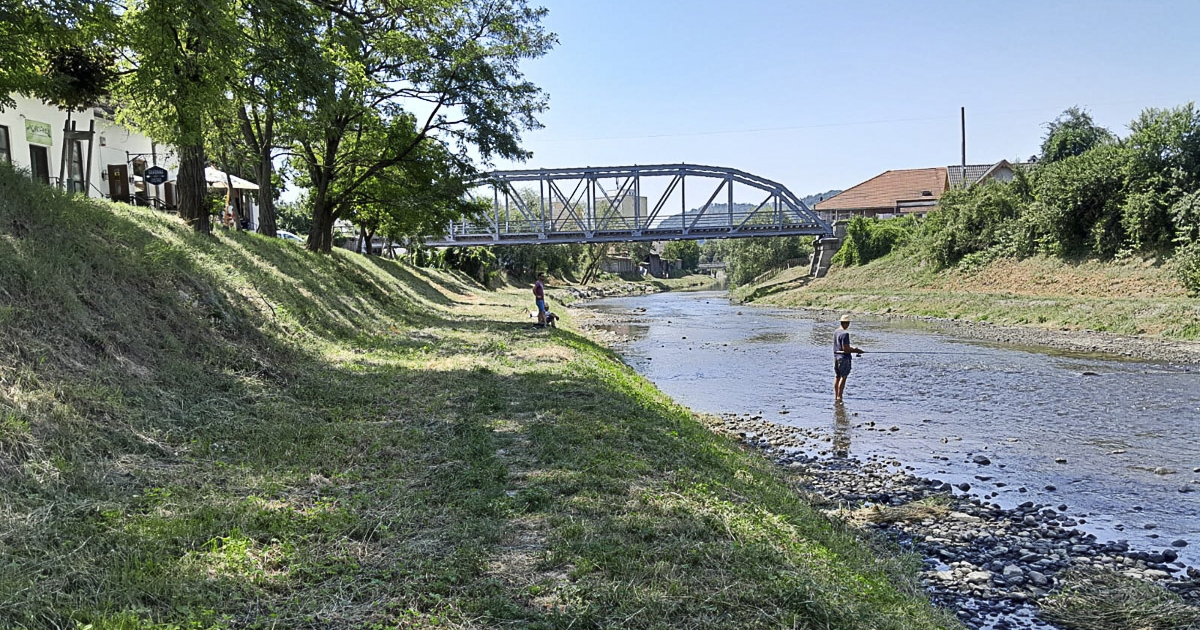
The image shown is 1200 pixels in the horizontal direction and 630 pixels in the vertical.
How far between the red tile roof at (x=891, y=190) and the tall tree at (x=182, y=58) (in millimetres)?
80039

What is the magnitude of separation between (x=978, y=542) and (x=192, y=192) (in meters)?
16.9

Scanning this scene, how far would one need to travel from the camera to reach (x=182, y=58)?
1289 centimetres

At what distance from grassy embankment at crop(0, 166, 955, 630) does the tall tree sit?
246 cm

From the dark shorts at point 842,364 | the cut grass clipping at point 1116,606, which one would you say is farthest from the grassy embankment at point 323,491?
the dark shorts at point 842,364

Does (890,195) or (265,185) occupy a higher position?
(890,195)

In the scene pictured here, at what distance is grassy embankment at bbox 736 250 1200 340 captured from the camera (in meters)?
27.6

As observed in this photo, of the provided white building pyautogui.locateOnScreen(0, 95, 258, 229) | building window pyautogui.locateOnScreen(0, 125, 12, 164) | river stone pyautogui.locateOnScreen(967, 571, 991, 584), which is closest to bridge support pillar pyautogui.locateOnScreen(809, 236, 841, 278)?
white building pyautogui.locateOnScreen(0, 95, 258, 229)

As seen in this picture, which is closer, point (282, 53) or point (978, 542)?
point (978, 542)

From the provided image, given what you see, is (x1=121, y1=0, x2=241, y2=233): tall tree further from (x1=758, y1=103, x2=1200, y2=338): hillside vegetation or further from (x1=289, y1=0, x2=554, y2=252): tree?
(x1=758, y1=103, x2=1200, y2=338): hillside vegetation

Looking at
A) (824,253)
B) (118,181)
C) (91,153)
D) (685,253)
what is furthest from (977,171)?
(91,153)

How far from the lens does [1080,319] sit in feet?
97.3

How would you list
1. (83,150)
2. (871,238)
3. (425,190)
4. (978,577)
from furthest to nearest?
(871,238) → (425,190) → (83,150) → (978,577)

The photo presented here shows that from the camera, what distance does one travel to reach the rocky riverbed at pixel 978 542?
21.5 feet

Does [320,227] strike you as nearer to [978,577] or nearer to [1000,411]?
[1000,411]
